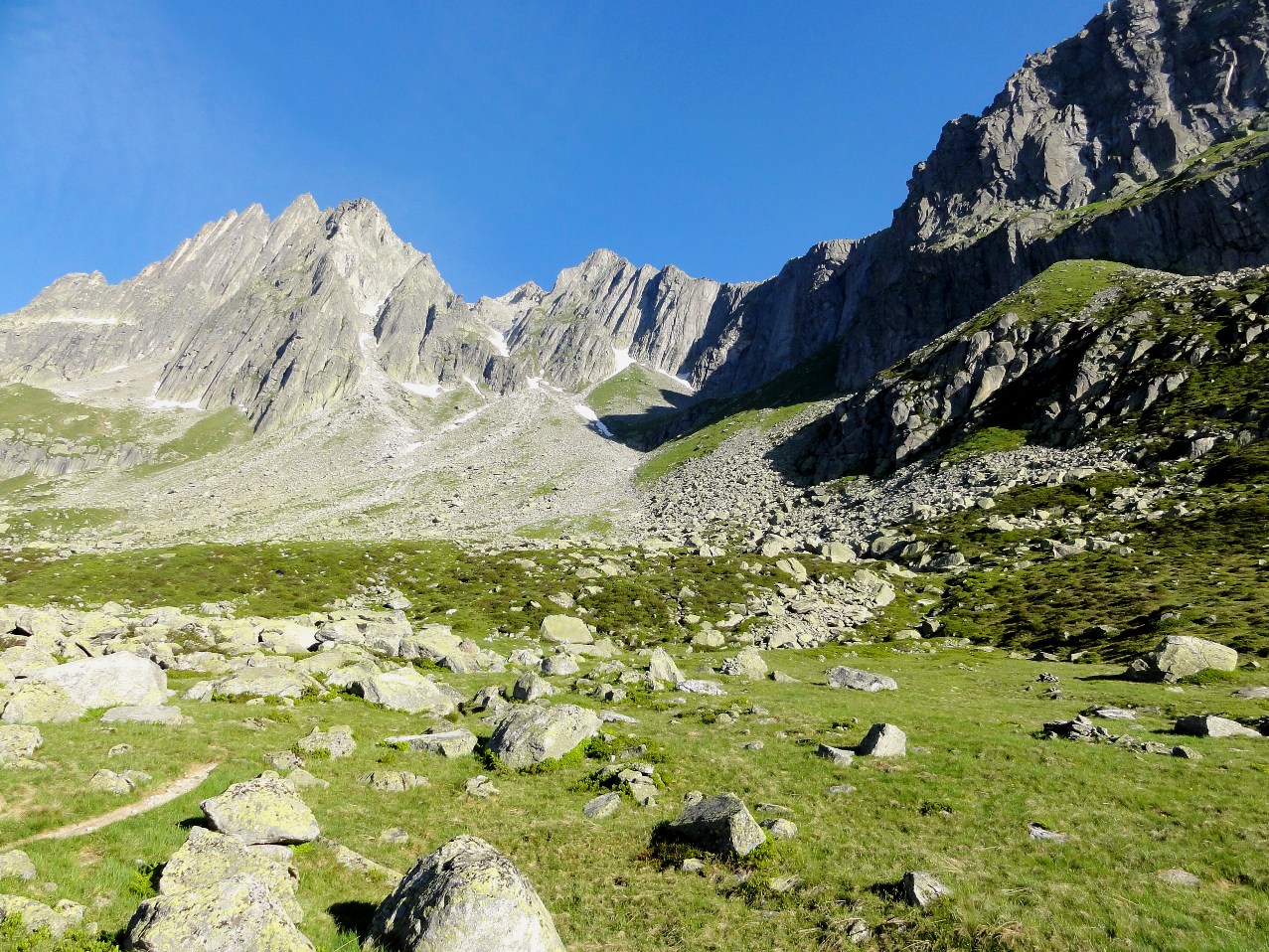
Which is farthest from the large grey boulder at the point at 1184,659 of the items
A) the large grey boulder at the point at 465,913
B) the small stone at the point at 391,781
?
the small stone at the point at 391,781

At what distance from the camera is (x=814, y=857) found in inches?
660

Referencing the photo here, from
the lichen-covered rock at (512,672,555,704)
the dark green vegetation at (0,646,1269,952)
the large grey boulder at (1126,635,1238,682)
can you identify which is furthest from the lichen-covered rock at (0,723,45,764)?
the large grey boulder at (1126,635,1238,682)

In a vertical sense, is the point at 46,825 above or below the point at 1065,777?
above

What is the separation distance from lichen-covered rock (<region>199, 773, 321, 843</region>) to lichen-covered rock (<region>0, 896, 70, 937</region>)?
4.82 meters

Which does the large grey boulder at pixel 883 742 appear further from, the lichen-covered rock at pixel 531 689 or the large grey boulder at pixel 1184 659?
the large grey boulder at pixel 1184 659

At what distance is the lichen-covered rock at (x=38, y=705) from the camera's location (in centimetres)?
2253

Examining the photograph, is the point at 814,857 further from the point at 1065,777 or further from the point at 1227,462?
the point at 1227,462

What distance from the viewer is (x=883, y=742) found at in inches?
992

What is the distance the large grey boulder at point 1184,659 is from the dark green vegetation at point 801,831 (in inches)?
276

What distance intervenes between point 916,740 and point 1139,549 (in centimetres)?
5884

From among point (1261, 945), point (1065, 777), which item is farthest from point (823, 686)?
point (1261, 945)

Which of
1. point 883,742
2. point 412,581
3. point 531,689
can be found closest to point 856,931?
point 883,742

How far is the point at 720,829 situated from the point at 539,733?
10.8m

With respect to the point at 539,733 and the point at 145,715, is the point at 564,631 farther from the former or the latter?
the point at 145,715
